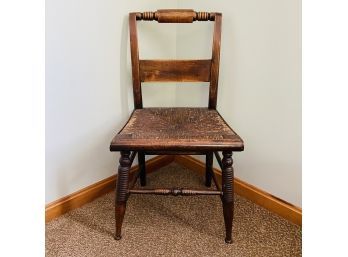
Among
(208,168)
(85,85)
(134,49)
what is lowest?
(208,168)

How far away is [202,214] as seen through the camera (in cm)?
102

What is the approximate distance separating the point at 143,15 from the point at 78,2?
0.23 m

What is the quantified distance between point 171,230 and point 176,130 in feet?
1.21

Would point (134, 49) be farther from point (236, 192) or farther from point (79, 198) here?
point (236, 192)

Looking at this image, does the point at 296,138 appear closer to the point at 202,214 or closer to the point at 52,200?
the point at 202,214

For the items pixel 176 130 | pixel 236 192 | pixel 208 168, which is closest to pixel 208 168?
pixel 208 168

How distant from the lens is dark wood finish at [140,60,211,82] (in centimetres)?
103

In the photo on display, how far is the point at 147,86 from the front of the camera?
121cm

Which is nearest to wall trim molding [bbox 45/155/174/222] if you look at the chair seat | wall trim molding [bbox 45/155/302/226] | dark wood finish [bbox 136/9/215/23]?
wall trim molding [bbox 45/155/302/226]

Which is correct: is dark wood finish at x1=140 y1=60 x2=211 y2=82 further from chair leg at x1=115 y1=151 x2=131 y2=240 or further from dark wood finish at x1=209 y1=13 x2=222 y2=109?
chair leg at x1=115 y1=151 x2=131 y2=240

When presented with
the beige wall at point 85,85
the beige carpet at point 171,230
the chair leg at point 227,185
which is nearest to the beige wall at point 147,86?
the beige wall at point 85,85

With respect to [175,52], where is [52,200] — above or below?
below

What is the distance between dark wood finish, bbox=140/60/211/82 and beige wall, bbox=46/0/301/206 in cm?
12
